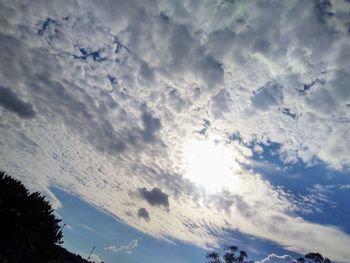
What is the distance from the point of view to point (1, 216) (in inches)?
1417

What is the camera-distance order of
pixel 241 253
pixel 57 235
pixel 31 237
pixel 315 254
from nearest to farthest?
1. pixel 31 237
2. pixel 57 235
3. pixel 315 254
4. pixel 241 253

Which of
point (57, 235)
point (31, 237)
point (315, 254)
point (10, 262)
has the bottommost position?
point (10, 262)

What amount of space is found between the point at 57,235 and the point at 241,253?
194 feet

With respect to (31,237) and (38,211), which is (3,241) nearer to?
(31,237)

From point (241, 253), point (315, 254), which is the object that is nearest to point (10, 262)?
point (315, 254)

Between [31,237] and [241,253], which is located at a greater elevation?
[241,253]

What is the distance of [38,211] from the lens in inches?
1668

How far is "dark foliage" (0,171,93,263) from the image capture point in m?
35.9

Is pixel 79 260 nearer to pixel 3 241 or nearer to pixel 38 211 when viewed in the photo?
pixel 38 211

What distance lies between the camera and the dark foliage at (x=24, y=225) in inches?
1414

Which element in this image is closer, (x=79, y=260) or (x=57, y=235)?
(x=57, y=235)

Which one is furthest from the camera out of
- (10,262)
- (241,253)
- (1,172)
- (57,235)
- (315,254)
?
(241,253)

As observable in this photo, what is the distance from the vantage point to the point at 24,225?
128ft

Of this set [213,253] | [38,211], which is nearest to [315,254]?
[213,253]
